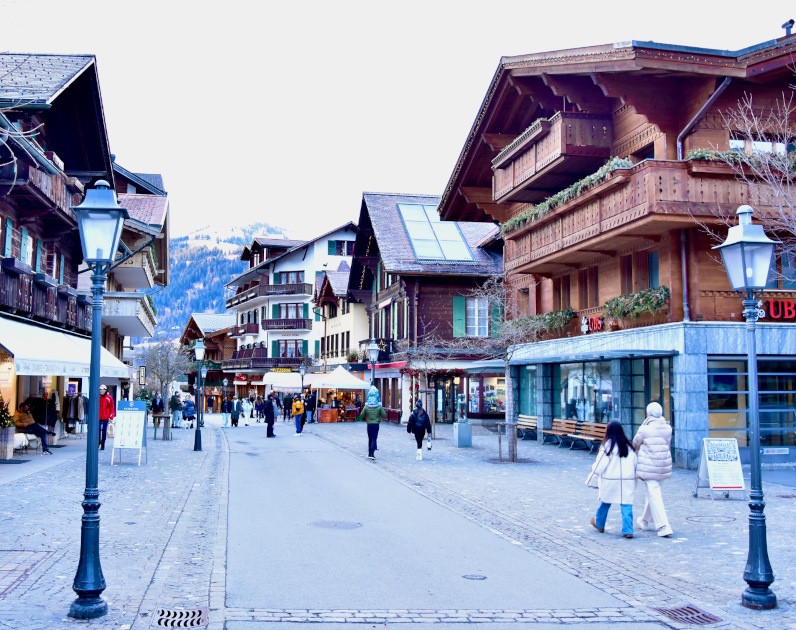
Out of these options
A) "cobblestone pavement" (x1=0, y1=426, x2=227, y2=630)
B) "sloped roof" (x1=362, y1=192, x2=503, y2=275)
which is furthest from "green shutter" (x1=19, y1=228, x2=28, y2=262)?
"sloped roof" (x1=362, y1=192, x2=503, y2=275)

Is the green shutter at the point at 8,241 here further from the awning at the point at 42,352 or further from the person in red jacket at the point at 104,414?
the person in red jacket at the point at 104,414

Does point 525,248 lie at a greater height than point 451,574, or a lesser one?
greater

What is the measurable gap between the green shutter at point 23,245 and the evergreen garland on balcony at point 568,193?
49.4 feet

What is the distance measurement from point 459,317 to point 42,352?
28202mm

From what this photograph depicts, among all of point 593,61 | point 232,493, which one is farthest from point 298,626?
point 593,61

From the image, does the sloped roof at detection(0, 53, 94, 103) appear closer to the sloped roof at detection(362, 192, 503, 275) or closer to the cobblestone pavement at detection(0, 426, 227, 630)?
the cobblestone pavement at detection(0, 426, 227, 630)

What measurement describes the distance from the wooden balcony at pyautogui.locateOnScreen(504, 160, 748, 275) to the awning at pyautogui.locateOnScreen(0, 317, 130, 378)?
12.5 metres

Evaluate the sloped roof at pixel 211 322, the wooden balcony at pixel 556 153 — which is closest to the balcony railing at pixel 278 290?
the sloped roof at pixel 211 322

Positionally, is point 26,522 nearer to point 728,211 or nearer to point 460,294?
point 728,211

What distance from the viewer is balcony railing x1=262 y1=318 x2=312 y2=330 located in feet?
245

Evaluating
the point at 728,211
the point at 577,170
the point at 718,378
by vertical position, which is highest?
the point at 577,170

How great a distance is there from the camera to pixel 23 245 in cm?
2339

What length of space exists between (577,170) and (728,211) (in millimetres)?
7374

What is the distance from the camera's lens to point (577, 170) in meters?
26.2
